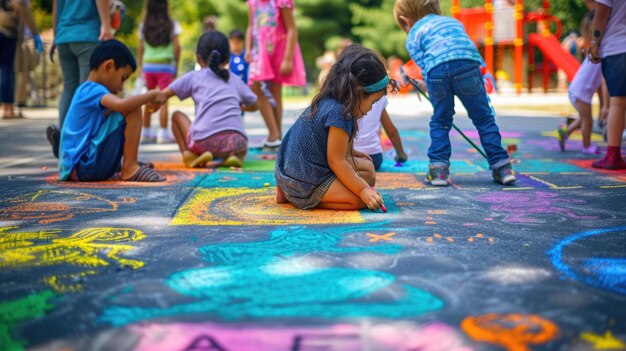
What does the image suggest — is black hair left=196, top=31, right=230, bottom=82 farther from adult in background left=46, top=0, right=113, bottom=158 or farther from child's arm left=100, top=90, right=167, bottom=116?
child's arm left=100, top=90, right=167, bottom=116

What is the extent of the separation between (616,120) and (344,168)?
2.42 meters

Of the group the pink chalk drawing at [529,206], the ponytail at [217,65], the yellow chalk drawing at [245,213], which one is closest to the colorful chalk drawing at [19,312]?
the yellow chalk drawing at [245,213]

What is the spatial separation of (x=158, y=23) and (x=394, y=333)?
6.23m

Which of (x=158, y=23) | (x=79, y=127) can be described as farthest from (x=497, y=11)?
(x=79, y=127)

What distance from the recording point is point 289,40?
Answer: 250 inches

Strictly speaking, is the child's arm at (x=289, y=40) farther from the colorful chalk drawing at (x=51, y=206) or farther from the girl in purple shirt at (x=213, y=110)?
the colorful chalk drawing at (x=51, y=206)

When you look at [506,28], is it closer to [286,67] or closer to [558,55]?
[558,55]

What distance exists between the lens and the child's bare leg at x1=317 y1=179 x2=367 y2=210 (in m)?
3.53

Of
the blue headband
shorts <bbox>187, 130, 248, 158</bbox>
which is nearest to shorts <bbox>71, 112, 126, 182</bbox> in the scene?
shorts <bbox>187, 130, 248, 158</bbox>

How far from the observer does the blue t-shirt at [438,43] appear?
438cm

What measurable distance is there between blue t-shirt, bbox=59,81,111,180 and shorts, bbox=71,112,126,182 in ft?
0.11

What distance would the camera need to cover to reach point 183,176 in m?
4.82

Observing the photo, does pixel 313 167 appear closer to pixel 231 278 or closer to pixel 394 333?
pixel 231 278

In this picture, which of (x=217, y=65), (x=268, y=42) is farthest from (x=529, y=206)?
(x=268, y=42)
